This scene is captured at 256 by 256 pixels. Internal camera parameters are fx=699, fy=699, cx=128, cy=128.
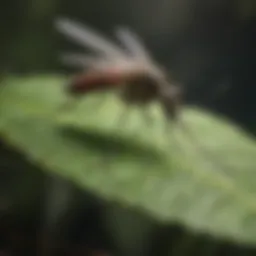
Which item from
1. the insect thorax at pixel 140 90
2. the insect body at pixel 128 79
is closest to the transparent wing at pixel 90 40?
the insect body at pixel 128 79

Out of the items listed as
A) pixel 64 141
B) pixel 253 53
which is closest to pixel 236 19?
pixel 253 53

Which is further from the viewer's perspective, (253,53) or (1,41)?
(1,41)

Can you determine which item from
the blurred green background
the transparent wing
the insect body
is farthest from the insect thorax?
the blurred green background

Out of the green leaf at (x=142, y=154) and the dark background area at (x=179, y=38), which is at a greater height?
the dark background area at (x=179, y=38)

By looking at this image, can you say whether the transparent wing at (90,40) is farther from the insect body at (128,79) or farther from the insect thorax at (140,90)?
the insect thorax at (140,90)

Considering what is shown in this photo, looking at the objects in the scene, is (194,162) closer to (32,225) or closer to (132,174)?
(132,174)

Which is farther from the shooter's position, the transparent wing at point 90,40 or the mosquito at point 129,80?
the transparent wing at point 90,40
